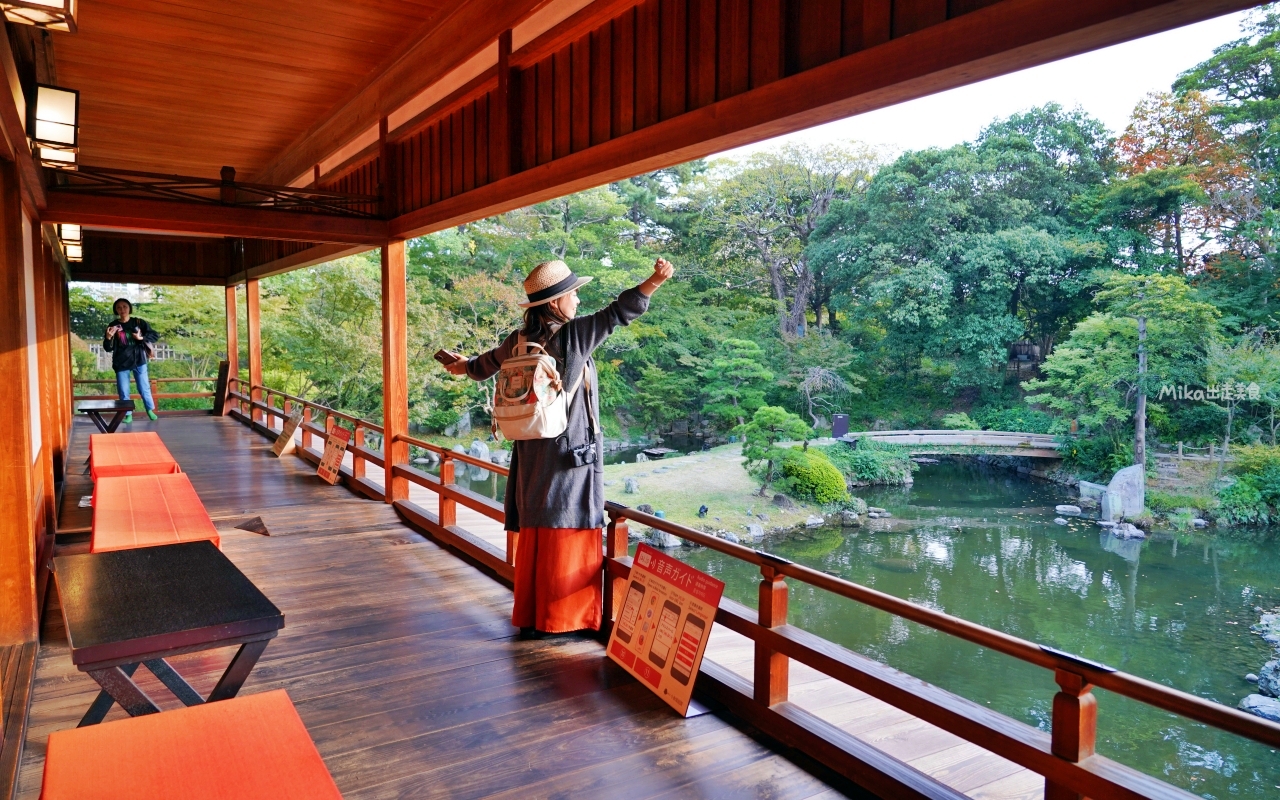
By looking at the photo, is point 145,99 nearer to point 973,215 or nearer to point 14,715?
point 14,715

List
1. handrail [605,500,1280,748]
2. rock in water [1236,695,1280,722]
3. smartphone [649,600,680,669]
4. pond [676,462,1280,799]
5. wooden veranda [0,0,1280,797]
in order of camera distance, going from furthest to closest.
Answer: rock in water [1236,695,1280,722] < pond [676,462,1280,799] < smartphone [649,600,680,669] < wooden veranda [0,0,1280,797] < handrail [605,500,1280,748]

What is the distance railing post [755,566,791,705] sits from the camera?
108 inches

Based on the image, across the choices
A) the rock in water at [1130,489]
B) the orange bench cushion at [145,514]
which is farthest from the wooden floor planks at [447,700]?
the rock in water at [1130,489]

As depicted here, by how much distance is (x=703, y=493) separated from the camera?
51.7ft

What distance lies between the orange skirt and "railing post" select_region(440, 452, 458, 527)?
78.8 inches

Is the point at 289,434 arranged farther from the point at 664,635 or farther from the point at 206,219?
the point at 664,635

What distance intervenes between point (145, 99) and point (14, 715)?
5.03m

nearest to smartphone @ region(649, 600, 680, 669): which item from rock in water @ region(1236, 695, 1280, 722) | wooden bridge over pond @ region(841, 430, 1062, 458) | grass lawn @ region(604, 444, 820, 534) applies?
rock in water @ region(1236, 695, 1280, 722)

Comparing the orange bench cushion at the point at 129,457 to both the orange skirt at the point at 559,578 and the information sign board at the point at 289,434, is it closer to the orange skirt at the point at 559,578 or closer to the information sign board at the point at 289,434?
the information sign board at the point at 289,434

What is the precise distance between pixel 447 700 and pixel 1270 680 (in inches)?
405

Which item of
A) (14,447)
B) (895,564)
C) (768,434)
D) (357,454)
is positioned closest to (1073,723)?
(14,447)

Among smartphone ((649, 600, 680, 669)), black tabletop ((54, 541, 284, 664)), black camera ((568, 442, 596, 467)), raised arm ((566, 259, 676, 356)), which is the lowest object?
smartphone ((649, 600, 680, 669))

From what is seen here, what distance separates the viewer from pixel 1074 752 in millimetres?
1875

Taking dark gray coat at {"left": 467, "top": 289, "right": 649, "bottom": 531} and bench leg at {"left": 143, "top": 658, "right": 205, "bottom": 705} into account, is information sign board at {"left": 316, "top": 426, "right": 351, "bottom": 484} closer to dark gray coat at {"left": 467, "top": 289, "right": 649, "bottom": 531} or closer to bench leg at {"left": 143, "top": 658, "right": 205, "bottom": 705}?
dark gray coat at {"left": 467, "top": 289, "right": 649, "bottom": 531}
